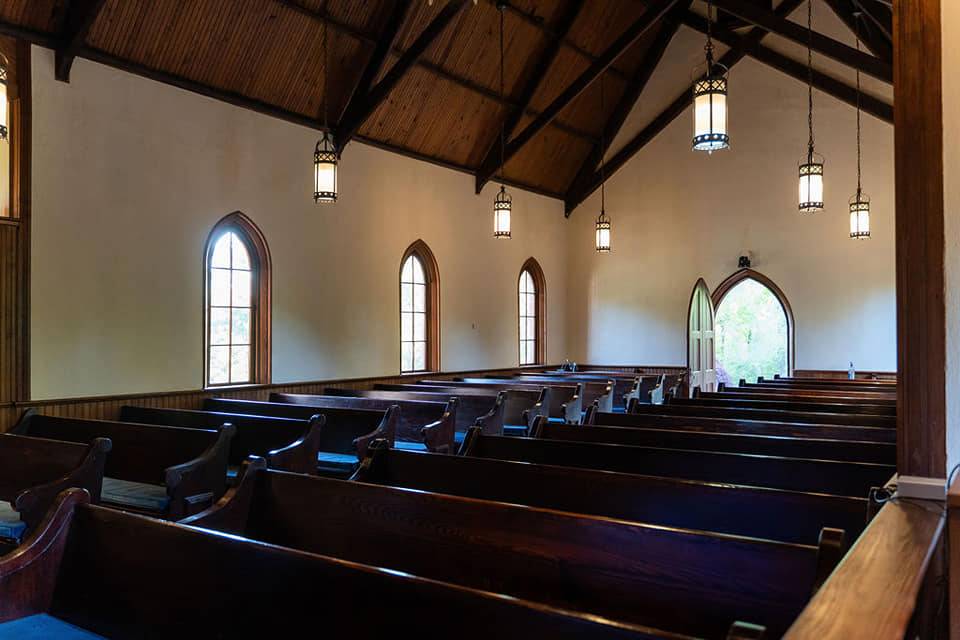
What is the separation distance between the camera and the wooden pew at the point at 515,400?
19.1 ft

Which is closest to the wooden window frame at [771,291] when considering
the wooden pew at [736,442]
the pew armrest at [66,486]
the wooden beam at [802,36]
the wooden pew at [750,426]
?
the wooden beam at [802,36]

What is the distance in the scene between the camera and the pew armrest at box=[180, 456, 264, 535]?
2264mm

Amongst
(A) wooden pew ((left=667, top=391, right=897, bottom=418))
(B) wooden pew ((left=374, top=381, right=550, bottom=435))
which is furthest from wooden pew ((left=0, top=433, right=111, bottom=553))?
(A) wooden pew ((left=667, top=391, right=897, bottom=418))

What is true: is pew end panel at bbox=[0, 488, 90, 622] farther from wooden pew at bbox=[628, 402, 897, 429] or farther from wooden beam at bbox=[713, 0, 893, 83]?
wooden beam at bbox=[713, 0, 893, 83]

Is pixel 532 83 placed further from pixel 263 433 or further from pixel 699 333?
pixel 263 433

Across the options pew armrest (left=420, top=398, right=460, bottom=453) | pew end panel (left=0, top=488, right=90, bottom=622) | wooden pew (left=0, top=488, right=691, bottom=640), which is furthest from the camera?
pew armrest (left=420, top=398, right=460, bottom=453)

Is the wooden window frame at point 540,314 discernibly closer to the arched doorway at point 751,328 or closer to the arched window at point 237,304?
the arched doorway at point 751,328

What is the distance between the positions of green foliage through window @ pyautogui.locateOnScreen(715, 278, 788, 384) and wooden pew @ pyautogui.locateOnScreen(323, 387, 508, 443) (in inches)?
243

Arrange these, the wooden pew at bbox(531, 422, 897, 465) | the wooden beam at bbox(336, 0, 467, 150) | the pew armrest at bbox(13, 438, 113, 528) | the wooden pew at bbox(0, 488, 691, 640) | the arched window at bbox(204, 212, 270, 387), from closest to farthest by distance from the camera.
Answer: the wooden pew at bbox(0, 488, 691, 640) → the pew armrest at bbox(13, 438, 113, 528) → the wooden pew at bbox(531, 422, 897, 465) → the arched window at bbox(204, 212, 270, 387) → the wooden beam at bbox(336, 0, 467, 150)

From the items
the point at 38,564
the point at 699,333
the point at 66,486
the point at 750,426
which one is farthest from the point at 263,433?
the point at 699,333

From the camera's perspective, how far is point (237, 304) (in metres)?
6.67

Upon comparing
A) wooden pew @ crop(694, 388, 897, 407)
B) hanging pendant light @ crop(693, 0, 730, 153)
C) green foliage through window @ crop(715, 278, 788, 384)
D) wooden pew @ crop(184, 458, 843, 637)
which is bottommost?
wooden pew @ crop(184, 458, 843, 637)

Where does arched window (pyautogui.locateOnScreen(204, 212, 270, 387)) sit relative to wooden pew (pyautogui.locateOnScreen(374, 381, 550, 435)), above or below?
above

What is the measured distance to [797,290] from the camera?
10.1 m
